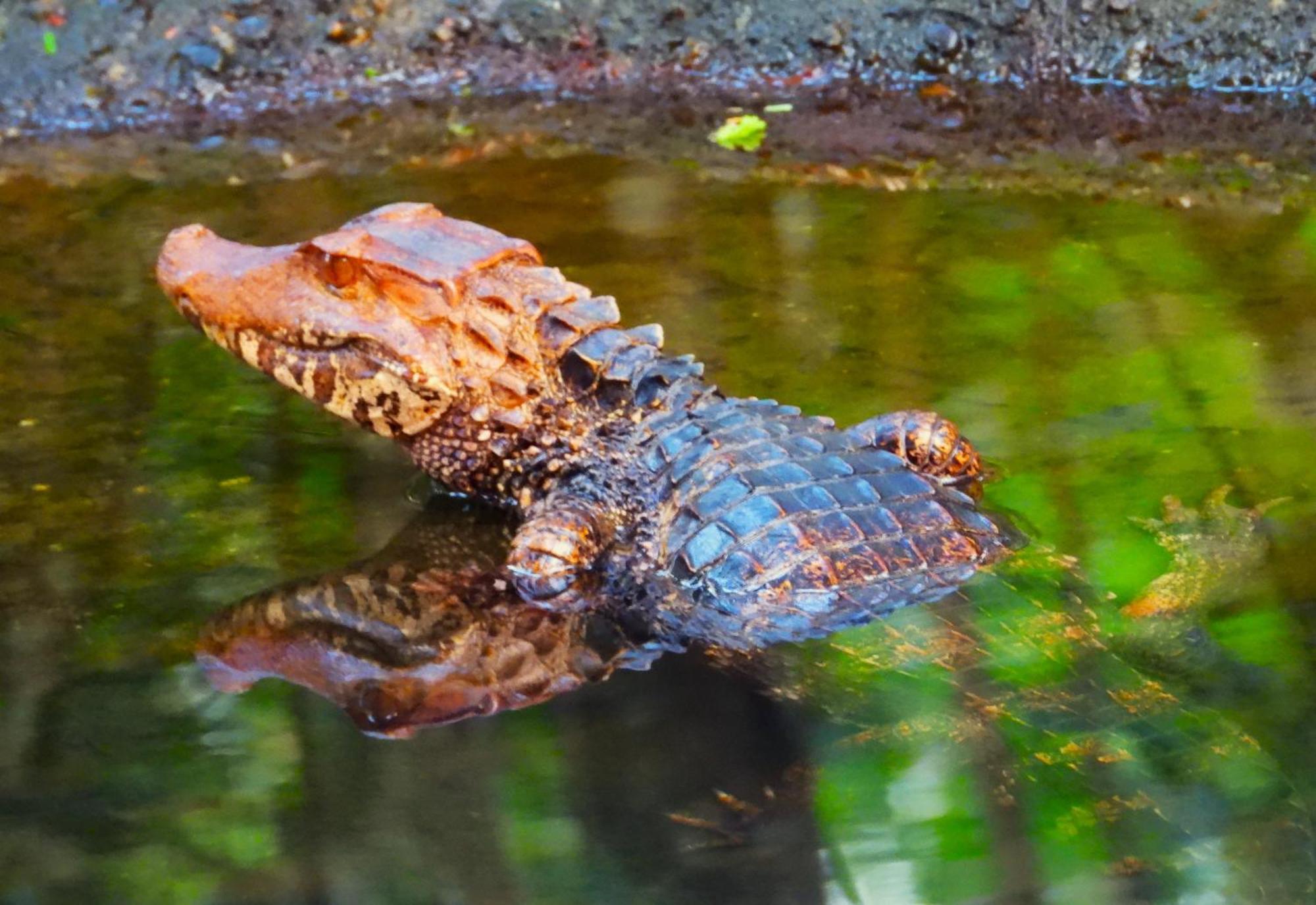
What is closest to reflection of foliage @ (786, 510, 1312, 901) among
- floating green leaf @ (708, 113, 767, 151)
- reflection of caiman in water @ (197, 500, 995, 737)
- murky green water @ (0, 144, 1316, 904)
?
murky green water @ (0, 144, 1316, 904)

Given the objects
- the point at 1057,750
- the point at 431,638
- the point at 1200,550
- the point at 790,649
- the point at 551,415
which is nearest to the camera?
the point at 1057,750

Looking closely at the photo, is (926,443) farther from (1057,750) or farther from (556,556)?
(1057,750)

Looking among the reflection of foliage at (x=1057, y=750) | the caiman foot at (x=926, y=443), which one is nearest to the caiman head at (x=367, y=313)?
the caiman foot at (x=926, y=443)

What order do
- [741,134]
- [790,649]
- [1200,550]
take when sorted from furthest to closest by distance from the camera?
[741,134], [1200,550], [790,649]

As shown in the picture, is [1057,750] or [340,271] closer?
[1057,750]

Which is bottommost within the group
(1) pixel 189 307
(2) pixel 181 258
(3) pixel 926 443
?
(3) pixel 926 443

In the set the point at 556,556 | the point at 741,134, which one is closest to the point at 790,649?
the point at 556,556

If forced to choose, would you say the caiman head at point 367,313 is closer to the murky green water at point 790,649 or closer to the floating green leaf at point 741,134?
the murky green water at point 790,649
